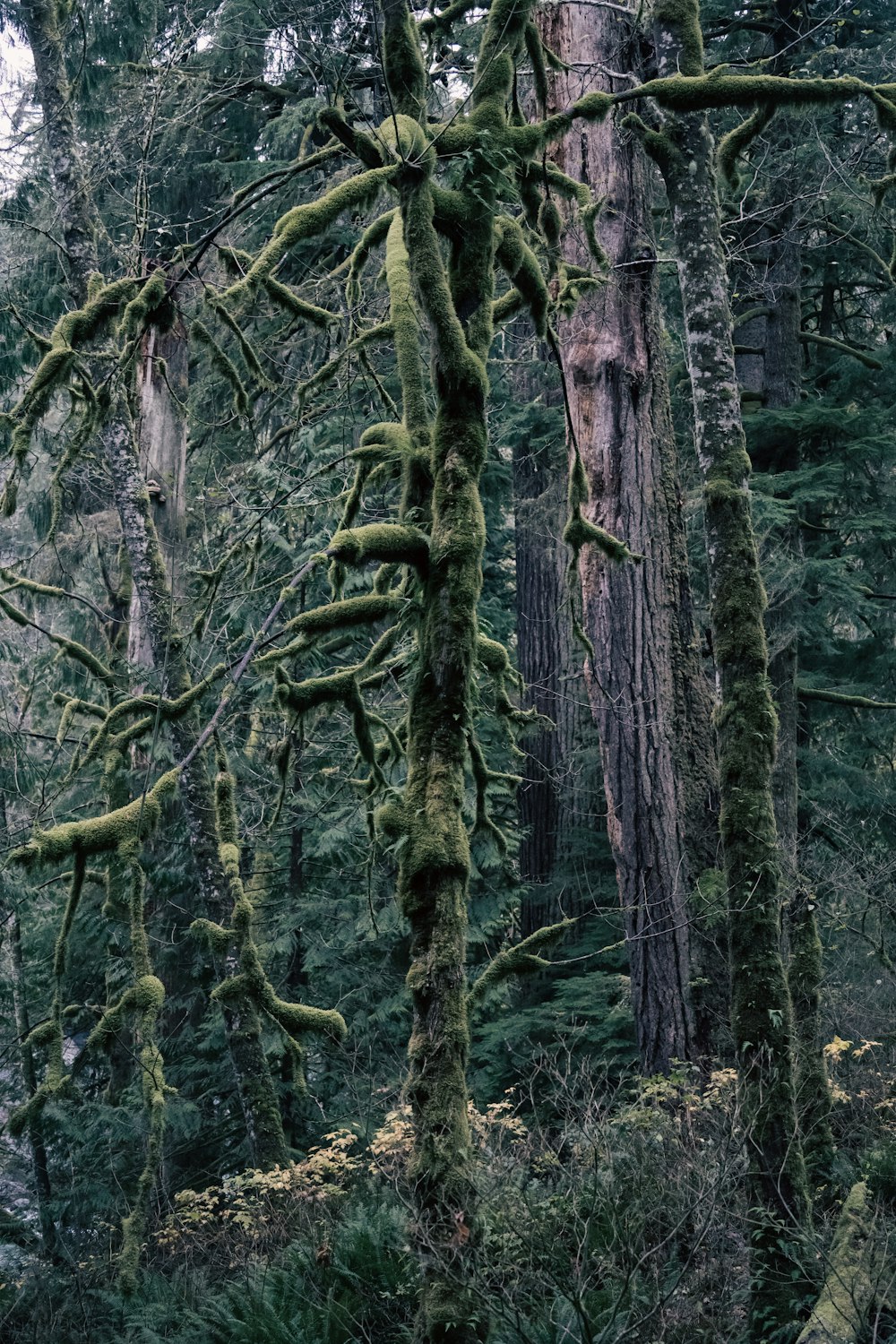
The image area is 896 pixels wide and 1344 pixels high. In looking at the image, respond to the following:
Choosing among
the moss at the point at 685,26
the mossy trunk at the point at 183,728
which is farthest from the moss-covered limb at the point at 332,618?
the mossy trunk at the point at 183,728

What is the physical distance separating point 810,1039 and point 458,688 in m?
3.51

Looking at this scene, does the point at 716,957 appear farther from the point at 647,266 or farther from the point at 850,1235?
the point at 647,266

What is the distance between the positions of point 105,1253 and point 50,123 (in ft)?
29.0

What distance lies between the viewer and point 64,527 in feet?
50.5

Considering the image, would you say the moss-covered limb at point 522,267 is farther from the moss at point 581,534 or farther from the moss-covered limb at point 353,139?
the moss at point 581,534

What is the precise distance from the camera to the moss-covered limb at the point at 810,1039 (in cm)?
606

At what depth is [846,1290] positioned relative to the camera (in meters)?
4.49

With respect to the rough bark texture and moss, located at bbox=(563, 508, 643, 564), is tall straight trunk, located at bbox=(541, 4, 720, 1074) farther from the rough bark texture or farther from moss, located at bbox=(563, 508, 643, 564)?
the rough bark texture

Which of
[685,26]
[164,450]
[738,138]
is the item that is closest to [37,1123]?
[164,450]

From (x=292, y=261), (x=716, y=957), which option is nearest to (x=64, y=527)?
(x=292, y=261)

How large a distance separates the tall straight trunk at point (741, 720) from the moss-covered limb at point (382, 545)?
1.93m

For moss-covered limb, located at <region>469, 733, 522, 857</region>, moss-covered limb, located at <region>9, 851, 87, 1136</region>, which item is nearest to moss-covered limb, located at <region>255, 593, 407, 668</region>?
moss-covered limb, located at <region>469, 733, 522, 857</region>

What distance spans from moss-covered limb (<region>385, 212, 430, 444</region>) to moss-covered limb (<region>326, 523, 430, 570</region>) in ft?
1.45

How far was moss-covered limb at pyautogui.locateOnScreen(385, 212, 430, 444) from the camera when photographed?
4.20 m
